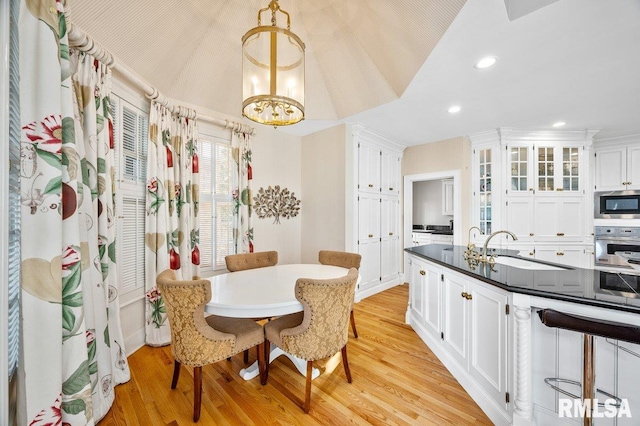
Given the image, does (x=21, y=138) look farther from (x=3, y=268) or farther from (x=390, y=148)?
(x=390, y=148)

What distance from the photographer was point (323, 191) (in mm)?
3988

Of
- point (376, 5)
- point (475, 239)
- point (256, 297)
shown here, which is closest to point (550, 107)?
point (475, 239)

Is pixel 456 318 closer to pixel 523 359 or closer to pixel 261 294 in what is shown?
pixel 523 359

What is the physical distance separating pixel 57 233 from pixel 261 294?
1131mm

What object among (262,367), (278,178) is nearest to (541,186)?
(278,178)

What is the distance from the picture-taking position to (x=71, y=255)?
4.30 feet

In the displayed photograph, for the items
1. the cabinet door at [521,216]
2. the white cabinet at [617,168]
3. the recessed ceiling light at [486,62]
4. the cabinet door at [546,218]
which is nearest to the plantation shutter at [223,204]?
the recessed ceiling light at [486,62]

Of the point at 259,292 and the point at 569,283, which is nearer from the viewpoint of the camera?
the point at 569,283

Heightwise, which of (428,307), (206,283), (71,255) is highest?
(71,255)

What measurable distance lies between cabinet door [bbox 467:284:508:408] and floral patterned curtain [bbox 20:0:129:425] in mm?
2363

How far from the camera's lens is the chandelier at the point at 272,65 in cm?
167

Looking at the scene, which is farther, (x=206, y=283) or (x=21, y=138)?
(x=206, y=283)

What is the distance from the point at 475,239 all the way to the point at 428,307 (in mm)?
2218

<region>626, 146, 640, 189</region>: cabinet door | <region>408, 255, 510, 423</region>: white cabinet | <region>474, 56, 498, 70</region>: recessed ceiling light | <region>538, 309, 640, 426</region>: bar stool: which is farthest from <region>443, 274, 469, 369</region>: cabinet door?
<region>626, 146, 640, 189</region>: cabinet door
